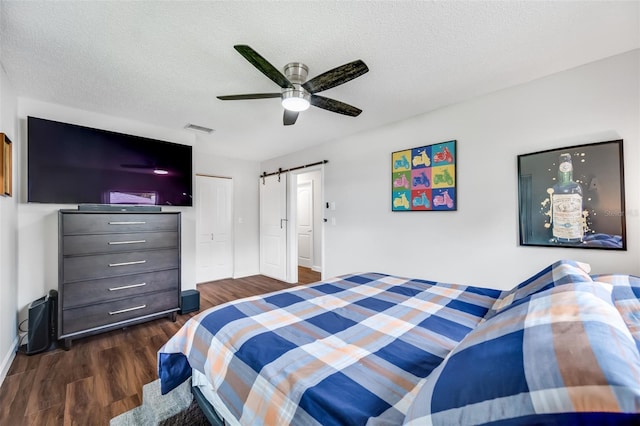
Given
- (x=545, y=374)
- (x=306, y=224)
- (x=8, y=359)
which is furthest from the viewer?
(x=306, y=224)

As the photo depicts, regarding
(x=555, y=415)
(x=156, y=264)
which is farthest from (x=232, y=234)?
(x=555, y=415)

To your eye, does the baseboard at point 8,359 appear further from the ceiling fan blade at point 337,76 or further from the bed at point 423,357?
the ceiling fan blade at point 337,76

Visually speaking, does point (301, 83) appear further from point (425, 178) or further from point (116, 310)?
point (116, 310)

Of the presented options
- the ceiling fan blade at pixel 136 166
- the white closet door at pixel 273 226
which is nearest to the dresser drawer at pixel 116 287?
the ceiling fan blade at pixel 136 166

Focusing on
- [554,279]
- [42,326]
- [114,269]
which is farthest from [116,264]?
[554,279]

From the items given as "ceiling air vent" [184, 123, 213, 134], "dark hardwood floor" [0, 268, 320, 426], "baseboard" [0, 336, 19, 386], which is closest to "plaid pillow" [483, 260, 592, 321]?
"dark hardwood floor" [0, 268, 320, 426]

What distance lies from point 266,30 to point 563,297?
6.58 ft

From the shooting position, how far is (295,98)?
6.61ft

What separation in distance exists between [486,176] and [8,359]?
4.44m

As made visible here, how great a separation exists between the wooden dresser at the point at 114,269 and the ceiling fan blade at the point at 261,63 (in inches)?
80.1

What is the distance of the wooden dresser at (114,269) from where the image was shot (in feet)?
7.91

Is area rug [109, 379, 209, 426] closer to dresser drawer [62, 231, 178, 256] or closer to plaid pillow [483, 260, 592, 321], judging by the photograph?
dresser drawer [62, 231, 178, 256]

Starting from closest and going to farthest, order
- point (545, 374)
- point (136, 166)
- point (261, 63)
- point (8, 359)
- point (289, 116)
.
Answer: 1. point (545, 374)
2. point (261, 63)
3. point (8, 359)
4. point (289, 116)
5. point (136, 166)

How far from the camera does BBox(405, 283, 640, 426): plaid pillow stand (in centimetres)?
45
